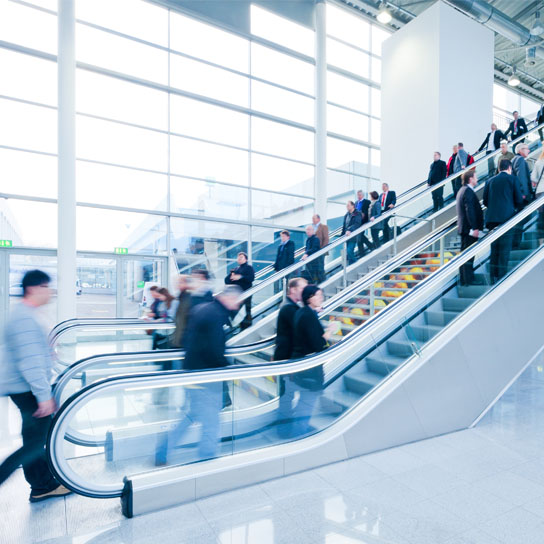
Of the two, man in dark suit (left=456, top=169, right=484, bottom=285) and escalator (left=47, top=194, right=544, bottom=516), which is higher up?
man in dark suit (left=456, top=169, right=484, bottom=285)

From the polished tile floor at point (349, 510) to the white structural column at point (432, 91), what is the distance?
953cm

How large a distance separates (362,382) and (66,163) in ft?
25.5

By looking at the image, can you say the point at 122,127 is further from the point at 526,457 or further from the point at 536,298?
A: the point at 526,457

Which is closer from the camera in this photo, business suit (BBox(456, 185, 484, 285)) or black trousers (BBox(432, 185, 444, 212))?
business suit (BBox(456, 185, 484, 285))

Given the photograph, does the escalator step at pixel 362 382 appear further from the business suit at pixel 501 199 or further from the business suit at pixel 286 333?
the business suit at pixel 501 199

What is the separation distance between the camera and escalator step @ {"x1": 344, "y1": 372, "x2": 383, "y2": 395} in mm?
3750

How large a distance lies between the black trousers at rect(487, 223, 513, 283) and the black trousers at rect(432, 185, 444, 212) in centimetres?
376

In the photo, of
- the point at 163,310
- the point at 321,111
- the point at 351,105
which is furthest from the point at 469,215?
the point at 351,105

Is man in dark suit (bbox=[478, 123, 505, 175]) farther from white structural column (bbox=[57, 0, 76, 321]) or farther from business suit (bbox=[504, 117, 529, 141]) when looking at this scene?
white structural column (bbox=[57, 0, 76, 321])

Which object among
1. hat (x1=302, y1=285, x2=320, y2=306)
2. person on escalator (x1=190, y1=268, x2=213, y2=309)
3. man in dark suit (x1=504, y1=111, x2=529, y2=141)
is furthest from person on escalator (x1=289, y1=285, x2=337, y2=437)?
man in dark suit (x1=504, y1=111, x2=529, y2=141)

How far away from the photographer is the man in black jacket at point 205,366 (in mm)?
3014

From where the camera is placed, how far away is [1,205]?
28.7 ft

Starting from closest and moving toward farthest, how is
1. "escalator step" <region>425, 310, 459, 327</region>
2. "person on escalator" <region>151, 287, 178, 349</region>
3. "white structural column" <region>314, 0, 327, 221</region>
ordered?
1. "escalator step" <region>425, 310, 459, 327</region>
2. "person on escalator" <region>151, 287, 178, 349</region>
3. "white structural column" <region>314, 0, 327, 221</region>

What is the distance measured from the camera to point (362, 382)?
382 cm
